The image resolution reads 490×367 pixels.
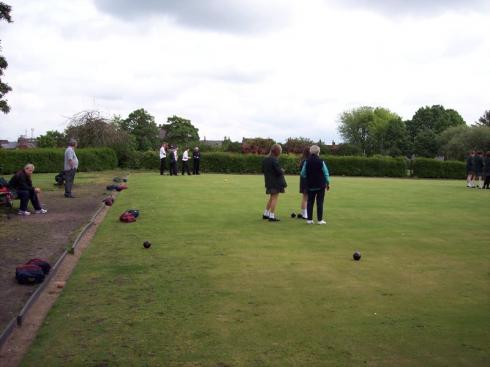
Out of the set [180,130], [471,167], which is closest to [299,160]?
[471,167]

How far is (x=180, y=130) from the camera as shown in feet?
301

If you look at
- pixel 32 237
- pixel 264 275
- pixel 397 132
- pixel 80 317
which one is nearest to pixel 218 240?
pixel 264 275

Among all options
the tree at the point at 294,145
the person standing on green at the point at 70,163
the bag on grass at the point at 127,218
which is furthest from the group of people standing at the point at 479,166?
the tree at the point at 294,145

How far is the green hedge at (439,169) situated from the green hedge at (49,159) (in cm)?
2419

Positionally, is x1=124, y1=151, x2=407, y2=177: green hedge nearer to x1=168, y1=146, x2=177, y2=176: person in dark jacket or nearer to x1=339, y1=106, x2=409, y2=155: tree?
x1=168, y1=146, x2=177, y2=176: person in dark jacket

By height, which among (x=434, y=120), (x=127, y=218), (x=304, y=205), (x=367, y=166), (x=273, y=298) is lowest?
(x=273, y=298)

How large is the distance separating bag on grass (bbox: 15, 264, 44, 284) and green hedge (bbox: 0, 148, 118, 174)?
24.6 m

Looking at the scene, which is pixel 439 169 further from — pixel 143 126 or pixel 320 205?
pixel 143 126

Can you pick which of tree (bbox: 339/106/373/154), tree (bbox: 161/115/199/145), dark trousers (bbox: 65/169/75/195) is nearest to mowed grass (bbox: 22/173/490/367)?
dark trousers (bbox: 65/169/75/195)

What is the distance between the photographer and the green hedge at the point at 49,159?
102 ft

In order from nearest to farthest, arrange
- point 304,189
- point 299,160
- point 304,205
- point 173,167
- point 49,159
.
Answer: point 304,189 → point 304,205 → point 173,167 → point 49,159 → point 299,160

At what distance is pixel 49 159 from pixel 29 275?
28.4 m

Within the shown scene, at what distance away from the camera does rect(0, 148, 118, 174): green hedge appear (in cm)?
3119

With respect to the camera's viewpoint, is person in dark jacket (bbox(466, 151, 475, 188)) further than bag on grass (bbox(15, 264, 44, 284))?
Yes
